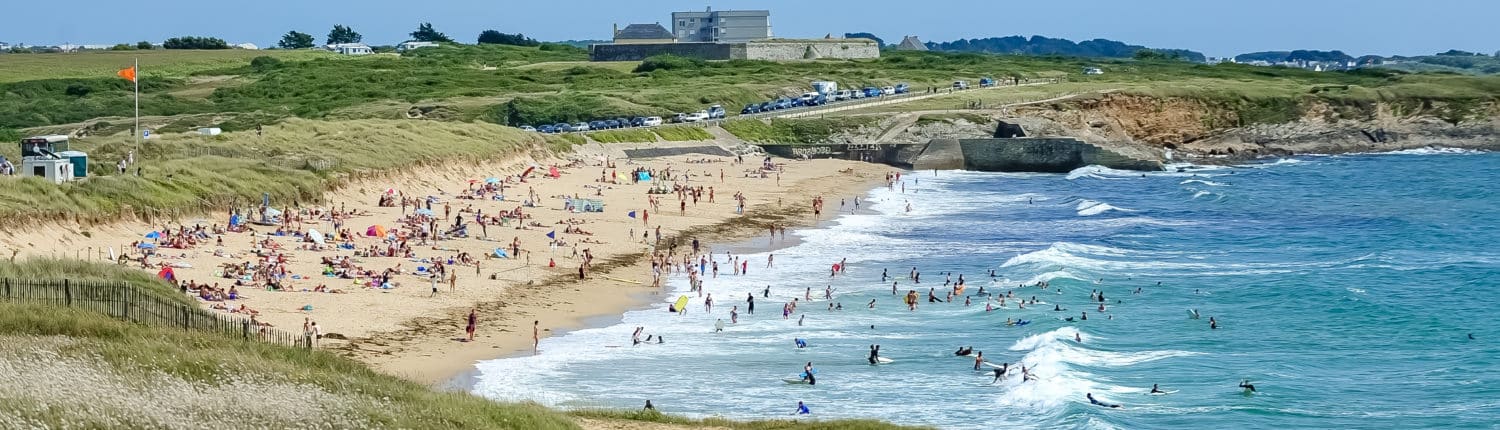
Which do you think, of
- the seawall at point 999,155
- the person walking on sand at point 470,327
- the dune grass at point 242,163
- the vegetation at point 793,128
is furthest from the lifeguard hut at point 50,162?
the vegetation at point 793,128

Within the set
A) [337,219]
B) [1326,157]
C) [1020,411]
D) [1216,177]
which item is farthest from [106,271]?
[1326,157]

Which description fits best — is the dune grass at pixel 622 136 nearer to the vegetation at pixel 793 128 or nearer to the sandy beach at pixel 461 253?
the vegetation at pixel 793 128

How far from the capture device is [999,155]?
74500 millimetres

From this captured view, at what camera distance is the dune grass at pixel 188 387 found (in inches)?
631

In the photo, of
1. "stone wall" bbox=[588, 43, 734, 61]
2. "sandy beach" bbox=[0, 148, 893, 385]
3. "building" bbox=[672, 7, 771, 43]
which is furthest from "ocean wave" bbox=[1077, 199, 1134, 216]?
"building" bbox=[672, 7, 771, 43]

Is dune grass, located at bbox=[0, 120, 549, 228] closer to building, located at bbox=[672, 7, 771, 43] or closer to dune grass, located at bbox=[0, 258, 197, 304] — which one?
dune grass, located at bbox=[0, 258, 197, 304]

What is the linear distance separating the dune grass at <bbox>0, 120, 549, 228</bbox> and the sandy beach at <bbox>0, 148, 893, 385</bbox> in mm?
497

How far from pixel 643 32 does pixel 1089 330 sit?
384 feet

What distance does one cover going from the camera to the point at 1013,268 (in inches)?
1594

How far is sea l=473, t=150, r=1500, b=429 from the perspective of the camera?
25.0 m

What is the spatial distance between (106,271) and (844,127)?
57618 mm

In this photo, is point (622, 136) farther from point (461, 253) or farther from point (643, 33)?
point (643, 33)

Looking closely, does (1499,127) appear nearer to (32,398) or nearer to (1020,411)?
(1020,411)

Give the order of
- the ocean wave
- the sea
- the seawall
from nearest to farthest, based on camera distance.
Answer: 1. the sea
2. the ocean wave
3. the seawall
